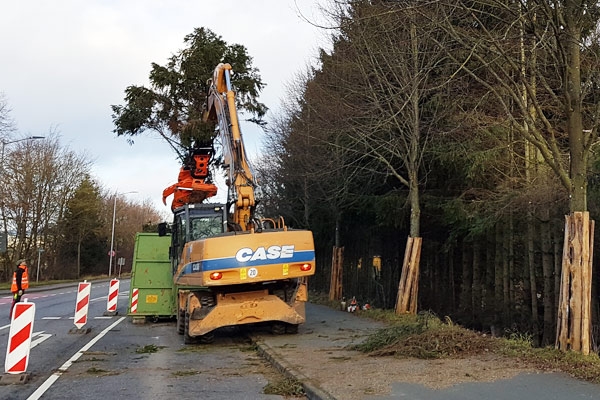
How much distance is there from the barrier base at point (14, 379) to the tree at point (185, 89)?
17752mm

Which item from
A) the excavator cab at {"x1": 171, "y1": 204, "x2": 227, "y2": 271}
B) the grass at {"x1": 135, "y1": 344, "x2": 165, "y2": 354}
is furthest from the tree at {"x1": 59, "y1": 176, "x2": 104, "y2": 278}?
the grass at {"x1": 135, "y1": 344, "x2": 165, "y2": 354}

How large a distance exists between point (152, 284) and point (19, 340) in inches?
344

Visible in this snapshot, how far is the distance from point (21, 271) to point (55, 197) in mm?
35145

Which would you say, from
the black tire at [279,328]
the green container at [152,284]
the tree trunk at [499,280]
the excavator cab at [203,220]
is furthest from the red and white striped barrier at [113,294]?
the tree trunk at [499,280]

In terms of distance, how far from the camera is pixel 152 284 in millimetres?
17828

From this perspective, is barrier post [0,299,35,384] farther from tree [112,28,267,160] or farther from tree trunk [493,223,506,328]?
tree [112,28,267,160]

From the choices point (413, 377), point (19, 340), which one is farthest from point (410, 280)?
point (19, 340)

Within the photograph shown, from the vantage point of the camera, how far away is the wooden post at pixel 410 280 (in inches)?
643

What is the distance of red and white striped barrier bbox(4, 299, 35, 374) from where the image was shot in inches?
356

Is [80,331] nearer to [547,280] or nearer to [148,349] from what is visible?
[148,349]

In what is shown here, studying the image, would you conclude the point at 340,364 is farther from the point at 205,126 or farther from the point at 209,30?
the point at 209,30

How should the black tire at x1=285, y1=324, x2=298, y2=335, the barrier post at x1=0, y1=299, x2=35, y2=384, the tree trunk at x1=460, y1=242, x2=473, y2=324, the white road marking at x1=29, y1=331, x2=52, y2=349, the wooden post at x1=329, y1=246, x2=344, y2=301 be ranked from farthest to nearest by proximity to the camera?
the wooden post at x1=329, y1=246, x2=344, y2=301 < the tree trunk at x1=460, y1=242, x2=473, y2=324 < the black tire at x1=285, y1=324, x2=298, y2=335 < the white road marking at x1=29, y1=331, x2=52, y2=349 < the barrier post at x1=0, y1=299, x2=35, y2=384

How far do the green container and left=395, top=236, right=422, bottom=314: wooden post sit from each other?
6752 millimetres

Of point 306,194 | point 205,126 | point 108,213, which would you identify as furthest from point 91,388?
point 108,213
